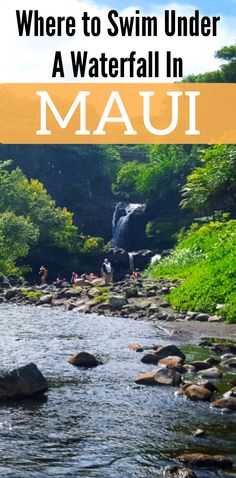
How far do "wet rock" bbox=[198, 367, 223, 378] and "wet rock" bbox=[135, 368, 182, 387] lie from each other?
1.02 metres

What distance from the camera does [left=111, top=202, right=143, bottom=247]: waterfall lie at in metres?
74.2

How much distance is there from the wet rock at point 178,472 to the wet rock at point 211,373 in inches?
244

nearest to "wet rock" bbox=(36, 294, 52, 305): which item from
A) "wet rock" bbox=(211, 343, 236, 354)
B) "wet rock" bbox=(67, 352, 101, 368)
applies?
"wet rock" bbox=(211, 343, 236, 354)

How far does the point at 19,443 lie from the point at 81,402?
2926mm

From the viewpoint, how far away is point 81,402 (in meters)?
12.4

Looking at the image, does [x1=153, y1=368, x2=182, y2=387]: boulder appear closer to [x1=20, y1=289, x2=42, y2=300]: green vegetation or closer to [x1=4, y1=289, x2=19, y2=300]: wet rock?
[x1=20, y1=289, x2=42, y2=300]: green vegetation

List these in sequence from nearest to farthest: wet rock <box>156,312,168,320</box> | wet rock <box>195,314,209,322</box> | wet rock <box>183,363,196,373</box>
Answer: wet rock <box>183,363,196,373</box>, wet rock <box>195,314,209,322</box>, wet rock <box>156,312,168,320</box>

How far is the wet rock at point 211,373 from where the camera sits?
14.7 m

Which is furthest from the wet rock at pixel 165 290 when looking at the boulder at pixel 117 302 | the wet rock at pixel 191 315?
the wet rock at pixel 191 315

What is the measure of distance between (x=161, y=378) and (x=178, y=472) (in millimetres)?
5612

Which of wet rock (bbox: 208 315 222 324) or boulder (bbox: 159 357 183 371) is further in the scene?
wet rock (bbox: 208 315 222 324)

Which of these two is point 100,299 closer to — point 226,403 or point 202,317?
point 202,317

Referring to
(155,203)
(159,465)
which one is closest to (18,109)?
(155,203)

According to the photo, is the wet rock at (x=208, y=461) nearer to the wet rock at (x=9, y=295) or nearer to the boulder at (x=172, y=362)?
the boulder at (x=172, y=362)
